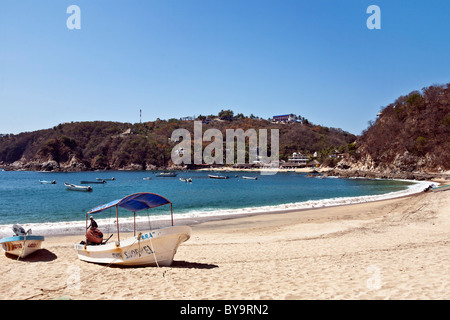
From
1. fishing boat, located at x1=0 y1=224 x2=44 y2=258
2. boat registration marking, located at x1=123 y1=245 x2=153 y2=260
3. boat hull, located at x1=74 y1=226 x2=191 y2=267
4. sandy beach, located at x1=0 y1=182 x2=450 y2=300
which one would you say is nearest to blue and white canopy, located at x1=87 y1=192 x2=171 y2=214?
boat hull, located at x1=74 y1=226 x2=191 y2=267

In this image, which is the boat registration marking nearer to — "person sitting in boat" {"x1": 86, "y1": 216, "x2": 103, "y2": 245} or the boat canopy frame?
the boat canopy frame

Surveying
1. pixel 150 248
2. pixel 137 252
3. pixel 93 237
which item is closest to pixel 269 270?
pixel 150 248

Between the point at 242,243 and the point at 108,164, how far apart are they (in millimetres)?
153053

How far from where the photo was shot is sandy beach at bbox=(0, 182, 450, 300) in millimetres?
6613

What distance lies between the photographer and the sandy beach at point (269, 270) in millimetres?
6613

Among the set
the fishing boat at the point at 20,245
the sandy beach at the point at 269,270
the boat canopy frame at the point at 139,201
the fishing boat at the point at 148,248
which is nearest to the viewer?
the sandy beach at the point at 269,270

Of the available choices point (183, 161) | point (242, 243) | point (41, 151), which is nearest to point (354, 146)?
point (183, 161)

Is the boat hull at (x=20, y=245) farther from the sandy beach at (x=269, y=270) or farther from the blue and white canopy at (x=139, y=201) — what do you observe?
the blue and white canopy at (x=139, y=201)

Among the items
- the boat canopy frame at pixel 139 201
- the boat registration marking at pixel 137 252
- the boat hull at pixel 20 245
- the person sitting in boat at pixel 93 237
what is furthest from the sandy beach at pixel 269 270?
the boat canopy frame at pixel 139 201

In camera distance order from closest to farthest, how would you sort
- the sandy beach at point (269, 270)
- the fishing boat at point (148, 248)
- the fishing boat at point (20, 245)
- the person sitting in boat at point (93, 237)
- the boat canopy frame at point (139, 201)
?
the sandy beach at point (269, 270)
the fishing boat at point (148, 248)
the boat canopy frame at point (139, 201)
the person sitting in boat at point (93, 237)
the fishing boat at point (20, 245)

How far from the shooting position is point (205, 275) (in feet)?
27.4

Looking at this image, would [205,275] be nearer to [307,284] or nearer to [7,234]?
[307,284]

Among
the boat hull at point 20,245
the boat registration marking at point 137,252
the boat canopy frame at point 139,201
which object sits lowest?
the boat hull at point 20,245

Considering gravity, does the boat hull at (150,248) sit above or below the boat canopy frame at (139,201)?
below
